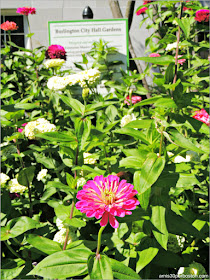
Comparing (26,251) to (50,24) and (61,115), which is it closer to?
(61,115)

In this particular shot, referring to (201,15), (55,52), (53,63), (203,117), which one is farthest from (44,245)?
(201,15)

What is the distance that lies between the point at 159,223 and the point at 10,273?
47cm

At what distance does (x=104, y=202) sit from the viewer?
0.67 m

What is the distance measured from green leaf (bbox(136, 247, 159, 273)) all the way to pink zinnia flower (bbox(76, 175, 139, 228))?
203 millimetres

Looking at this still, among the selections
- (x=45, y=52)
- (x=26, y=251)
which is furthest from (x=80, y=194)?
(x=45, y=52)

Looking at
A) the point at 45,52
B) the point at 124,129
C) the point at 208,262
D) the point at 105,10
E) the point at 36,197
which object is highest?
the point at 105,10

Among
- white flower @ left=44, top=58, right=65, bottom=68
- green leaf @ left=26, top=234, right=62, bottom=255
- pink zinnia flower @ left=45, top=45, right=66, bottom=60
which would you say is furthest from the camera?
pink zinnia flower @ left=45, top=45, right=66, bottom=60

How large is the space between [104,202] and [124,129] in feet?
0.75

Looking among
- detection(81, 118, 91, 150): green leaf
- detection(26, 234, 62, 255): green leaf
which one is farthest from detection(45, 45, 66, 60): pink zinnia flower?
detection(26, 234, 62, 255): green leaf

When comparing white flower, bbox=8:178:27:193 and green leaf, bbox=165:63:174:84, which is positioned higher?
green leaf, bbox=165:63:174:84

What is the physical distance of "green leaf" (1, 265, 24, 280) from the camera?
3.11ft

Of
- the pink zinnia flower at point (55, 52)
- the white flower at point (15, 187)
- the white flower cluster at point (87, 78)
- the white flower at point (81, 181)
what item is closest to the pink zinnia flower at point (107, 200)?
the white flower at point (81, 181)

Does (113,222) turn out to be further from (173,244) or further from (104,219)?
(173,244)

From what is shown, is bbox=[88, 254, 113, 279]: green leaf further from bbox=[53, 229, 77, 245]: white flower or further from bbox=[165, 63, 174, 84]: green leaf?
bbox=[165, 63, 174, 84]: green leaf
